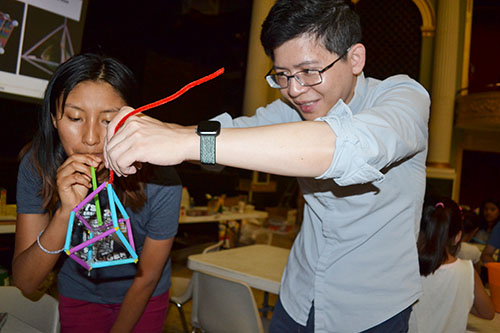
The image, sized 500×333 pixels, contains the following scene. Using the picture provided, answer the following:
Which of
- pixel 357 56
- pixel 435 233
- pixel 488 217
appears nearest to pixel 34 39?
pixel 357 56

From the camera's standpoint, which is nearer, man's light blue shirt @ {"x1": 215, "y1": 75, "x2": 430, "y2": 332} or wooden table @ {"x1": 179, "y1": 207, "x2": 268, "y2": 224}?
man's light blue shirt @ {"x1": 215, "y1": 75, "x2": 430, "y2": 332}

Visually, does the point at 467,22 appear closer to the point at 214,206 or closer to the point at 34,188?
the point at 214,206

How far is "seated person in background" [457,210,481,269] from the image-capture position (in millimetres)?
3451

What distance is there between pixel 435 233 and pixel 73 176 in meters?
1.80

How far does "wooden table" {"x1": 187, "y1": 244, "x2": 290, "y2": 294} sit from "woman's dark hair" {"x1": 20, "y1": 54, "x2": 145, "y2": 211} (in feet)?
3.71

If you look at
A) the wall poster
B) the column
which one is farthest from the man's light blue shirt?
the column

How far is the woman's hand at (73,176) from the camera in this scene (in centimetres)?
118

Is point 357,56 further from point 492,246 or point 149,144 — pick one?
point 492,246

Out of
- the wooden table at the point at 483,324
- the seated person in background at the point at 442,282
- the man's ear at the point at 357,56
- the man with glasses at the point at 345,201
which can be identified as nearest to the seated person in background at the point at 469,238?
the wooden table at the point at 483,324

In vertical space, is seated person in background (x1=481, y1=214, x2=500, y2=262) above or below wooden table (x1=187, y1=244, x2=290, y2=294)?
above

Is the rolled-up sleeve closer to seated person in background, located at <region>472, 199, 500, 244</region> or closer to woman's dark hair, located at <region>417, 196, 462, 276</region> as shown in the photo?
woman's dark hair, located at <region>417, 196, 462, 276</region>

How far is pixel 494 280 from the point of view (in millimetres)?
2156

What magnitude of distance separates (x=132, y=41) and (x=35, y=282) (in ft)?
16.2

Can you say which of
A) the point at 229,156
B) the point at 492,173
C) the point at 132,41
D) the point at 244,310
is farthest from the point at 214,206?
the point at 492,173
